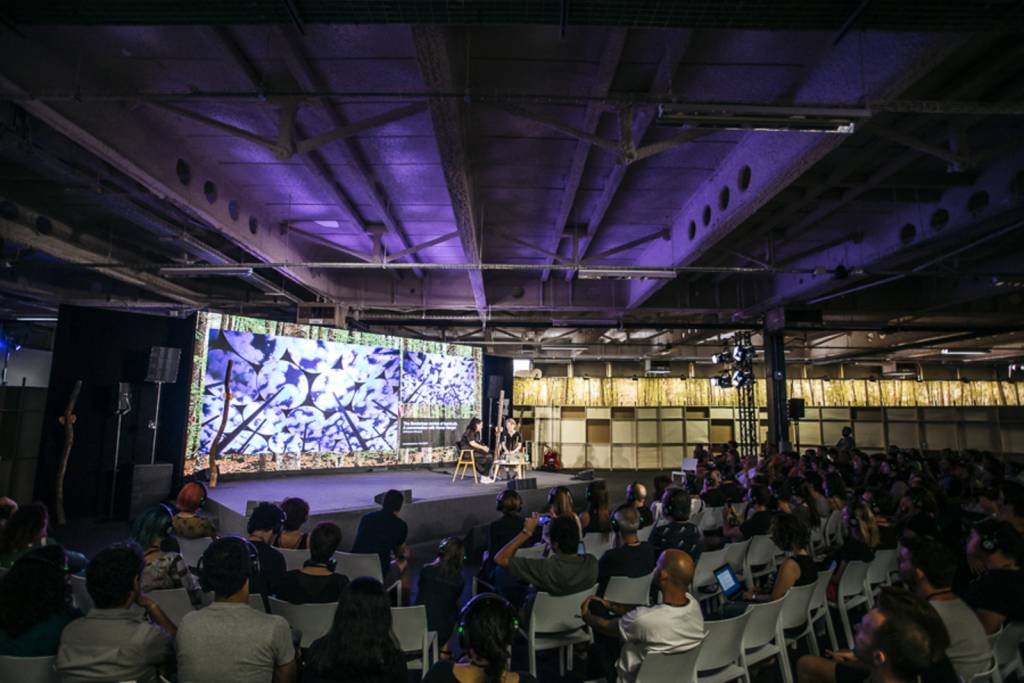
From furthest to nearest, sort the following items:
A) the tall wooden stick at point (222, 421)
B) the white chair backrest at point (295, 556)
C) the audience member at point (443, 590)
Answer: the tall wooden stick at point (222, 421) → the white chair backrest at point (295, 556) → the audience member at point (443, 590)

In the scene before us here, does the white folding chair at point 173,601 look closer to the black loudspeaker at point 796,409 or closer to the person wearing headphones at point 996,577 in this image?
the person wearing headphones at point 996,577

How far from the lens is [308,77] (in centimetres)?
445

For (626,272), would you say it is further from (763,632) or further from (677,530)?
(763,632)

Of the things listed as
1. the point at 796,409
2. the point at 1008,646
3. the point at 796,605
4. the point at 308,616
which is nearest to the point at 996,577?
the point at 1008,646

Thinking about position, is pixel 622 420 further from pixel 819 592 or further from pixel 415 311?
pixel 819 592

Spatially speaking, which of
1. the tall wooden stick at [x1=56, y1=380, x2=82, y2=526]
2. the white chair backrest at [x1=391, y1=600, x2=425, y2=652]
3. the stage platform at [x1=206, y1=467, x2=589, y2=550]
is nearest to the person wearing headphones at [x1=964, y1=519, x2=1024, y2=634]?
the white chair backrest at [x1=391, y1=600, x2=425, y2=652]

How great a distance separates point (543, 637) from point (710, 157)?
5.08 metres

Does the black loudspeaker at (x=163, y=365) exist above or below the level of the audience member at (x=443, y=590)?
above

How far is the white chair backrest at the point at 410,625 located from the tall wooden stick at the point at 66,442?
8247 millimetres

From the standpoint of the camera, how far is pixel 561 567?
3.36 m

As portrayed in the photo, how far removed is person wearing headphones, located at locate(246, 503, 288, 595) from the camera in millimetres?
3405

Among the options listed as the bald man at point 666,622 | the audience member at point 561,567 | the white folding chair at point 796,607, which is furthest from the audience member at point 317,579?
the white folding chair at point 796,607

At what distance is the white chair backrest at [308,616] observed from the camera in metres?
2.76

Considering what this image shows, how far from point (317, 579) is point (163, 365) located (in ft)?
24.6
